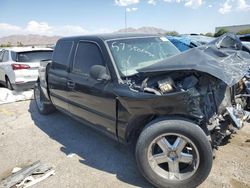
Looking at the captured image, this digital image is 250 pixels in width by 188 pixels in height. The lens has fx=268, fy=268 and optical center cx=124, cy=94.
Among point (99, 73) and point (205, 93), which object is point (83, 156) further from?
point (205, 93)

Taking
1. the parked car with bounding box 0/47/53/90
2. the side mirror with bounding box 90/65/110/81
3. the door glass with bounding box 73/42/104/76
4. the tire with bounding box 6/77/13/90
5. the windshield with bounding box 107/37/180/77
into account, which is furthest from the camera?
the tire with bounding box 6/77/13/90

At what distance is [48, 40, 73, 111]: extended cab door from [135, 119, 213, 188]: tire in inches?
83.6

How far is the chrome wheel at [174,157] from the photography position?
308cm

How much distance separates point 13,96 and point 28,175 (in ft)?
17.9

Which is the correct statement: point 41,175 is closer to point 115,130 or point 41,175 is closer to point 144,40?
point 115,130

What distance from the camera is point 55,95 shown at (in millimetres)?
5344

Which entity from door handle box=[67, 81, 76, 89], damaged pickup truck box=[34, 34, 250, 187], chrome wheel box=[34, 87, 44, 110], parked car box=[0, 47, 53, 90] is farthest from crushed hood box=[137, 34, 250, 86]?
parked car box=[0, 47, 53, 90]

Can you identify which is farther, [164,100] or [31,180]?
[31,180]

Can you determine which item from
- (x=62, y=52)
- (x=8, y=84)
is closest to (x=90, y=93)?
(x=62, y=52)

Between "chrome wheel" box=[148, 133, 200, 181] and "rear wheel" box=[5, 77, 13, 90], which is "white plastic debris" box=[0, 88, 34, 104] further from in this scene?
"chrome wheel" box=[148, 133, 200, 181]

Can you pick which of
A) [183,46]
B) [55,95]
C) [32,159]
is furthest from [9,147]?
[183,46]

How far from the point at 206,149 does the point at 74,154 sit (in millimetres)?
2263

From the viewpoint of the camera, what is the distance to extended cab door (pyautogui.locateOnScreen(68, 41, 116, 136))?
12.1 feet

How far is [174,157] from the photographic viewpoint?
3.17 metres
